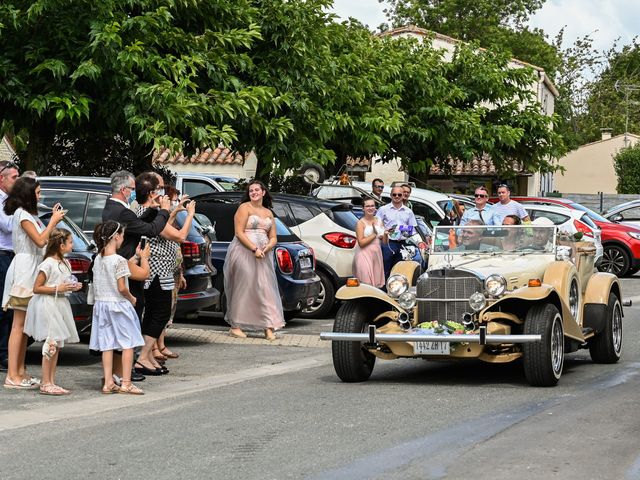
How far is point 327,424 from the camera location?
28.8 ft

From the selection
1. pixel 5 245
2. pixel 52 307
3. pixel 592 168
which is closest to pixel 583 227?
pixel 5 245

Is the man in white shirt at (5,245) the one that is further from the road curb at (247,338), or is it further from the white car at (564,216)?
the white car at (564,216)

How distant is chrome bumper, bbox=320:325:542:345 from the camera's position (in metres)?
10.3

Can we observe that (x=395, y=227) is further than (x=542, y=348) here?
Yes

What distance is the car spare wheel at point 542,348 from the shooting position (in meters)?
10.4

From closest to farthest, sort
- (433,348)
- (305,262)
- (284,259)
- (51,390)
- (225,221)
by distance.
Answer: (51,390)
(433,348)
(284,259)
(305,262)
(225,221)

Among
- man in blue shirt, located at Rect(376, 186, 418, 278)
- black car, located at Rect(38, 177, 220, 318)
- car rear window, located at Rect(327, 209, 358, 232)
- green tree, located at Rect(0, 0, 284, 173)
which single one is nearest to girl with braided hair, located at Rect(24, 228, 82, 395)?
black car, located at Rect(38, 177, 220, 318)

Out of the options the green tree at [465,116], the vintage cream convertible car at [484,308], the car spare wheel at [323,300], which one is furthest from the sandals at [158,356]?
the green tree at [465,116]

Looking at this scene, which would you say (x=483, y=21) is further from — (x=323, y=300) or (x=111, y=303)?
(x=111, y=303)

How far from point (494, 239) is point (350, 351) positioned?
2.16 metres

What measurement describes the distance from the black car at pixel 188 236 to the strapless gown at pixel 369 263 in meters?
2.47

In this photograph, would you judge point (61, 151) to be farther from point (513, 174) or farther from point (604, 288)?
point (513, 174)

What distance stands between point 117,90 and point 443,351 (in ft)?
28.9

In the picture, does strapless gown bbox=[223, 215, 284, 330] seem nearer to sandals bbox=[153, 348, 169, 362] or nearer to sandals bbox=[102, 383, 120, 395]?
sandals bbox=[153, 348, 169, 362]
